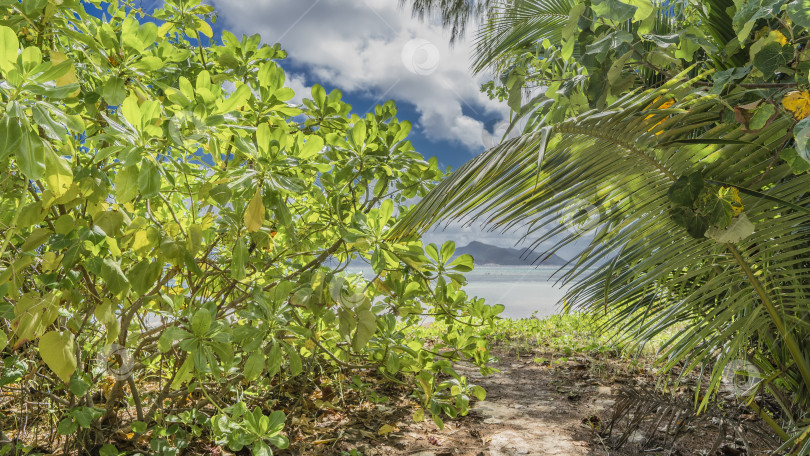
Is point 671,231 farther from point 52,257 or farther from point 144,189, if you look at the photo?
point 52,257

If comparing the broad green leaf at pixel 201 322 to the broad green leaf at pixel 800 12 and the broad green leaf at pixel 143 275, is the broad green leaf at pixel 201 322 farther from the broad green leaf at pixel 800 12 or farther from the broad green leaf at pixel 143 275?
the broad green leaf at pixel 800 12

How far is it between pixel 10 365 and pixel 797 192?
2303mm

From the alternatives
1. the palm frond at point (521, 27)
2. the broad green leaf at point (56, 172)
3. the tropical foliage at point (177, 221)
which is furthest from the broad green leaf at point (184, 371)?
the palm frond at point (521, 27)

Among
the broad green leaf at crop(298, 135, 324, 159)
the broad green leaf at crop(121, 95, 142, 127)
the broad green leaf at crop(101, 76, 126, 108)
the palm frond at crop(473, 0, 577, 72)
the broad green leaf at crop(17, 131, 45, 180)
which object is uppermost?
the palm frond at crop(473, 0, 577, 72)

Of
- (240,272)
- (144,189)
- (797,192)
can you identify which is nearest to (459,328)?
(240,272)

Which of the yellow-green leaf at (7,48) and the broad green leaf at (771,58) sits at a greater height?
the broad green leaf at (771,58)

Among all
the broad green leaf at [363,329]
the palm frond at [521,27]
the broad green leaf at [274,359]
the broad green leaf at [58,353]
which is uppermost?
the palm frond at [521,27]

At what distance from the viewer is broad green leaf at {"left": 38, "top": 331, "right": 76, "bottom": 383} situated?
104cm

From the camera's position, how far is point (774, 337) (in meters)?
1.65

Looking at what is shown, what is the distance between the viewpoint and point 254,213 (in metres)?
1.07

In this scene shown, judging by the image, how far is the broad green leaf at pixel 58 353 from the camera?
3.41 ft

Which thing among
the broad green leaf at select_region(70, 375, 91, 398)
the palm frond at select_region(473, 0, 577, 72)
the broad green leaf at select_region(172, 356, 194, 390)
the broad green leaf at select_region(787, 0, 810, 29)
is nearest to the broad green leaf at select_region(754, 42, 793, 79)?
the broad green leaf at select_region(787, 0, 810, 29)

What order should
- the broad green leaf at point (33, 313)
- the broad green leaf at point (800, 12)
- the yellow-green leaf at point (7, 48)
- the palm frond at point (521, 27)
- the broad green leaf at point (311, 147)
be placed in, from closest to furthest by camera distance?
the broad green leaf at point (800, 12) → the yellow-green leaf at point (7, 48) → the broad green leaf at point (33, 313) → the broad green leaf at point (311, 147) → the palm frond at point (521, 27)

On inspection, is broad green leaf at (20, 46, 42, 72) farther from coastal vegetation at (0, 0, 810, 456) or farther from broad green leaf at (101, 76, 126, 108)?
broad green leaf at (101, 76, 126, 108)
